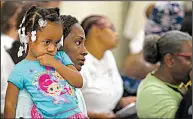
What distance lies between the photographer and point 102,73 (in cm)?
149

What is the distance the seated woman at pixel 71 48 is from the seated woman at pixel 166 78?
1.42 ft

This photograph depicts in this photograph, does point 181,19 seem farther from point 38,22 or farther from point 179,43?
point 38,22

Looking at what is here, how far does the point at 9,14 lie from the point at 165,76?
0.48m

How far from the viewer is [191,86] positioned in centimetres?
128

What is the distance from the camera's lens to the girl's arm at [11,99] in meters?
0.88

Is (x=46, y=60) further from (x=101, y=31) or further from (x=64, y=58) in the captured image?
(x=101, y=31)

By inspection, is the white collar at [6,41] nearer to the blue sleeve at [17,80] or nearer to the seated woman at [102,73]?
the seated woman at [102,73]

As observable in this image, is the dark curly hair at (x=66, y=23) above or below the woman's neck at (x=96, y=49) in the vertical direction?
above

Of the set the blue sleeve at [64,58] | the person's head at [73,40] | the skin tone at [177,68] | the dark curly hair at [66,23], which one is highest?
the dark curly hair at [66,23]

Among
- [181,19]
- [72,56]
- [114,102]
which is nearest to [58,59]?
[72,56]

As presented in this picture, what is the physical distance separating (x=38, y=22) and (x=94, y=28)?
0.41 metres

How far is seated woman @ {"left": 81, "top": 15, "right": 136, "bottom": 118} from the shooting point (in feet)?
4.14

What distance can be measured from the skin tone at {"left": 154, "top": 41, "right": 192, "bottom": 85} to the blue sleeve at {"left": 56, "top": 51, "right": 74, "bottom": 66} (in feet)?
1.54

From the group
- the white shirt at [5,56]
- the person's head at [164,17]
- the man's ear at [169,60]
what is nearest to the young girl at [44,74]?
the white shirt at [5,56]
